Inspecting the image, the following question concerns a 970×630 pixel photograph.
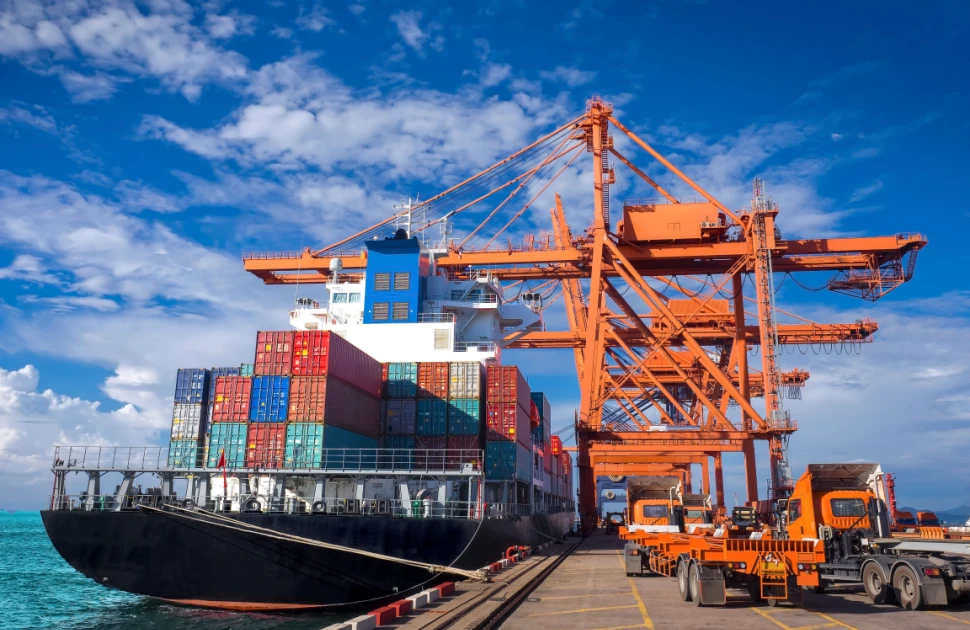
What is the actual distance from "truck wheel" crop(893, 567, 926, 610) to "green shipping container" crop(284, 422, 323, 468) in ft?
48.4

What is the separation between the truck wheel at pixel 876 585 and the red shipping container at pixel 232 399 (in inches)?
670

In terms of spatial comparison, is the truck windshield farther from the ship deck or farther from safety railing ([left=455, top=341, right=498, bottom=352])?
safety railing ([left=455, top=341, right=498, bottom=352])

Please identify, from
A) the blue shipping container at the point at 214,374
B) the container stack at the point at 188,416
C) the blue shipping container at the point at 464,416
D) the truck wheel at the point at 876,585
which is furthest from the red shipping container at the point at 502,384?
the truck wheel at the point at 876,585

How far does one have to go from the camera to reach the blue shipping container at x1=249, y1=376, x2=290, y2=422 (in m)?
22.0

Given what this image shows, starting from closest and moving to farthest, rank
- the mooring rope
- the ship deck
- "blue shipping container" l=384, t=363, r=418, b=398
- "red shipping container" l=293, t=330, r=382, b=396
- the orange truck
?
the ship deck < the orange truck < the mooring rope < "red shipping container" l=293, t=330, r=382, b=396 < "blue shipping container" l=384, t=363, r=418, b=398

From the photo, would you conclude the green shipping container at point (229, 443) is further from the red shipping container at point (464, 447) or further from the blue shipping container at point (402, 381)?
the red shipping container at point (464, 447)

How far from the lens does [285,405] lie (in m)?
22.1

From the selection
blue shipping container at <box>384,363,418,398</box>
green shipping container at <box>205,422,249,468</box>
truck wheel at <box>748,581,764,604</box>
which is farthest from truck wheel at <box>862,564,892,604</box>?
blue shipping container at <box>384,363,418,398</box>

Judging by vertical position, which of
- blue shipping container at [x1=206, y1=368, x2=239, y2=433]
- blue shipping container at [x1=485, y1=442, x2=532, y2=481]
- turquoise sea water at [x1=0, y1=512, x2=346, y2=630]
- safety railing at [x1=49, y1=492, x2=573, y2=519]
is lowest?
turquoise sea water at [x1=0, y1=512, x2=346, y2=630]

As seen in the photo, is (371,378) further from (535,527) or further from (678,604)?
(678,604)

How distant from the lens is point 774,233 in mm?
32969

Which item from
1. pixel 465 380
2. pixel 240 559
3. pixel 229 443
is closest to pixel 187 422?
pixel 229 443

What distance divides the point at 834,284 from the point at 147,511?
30.7 m

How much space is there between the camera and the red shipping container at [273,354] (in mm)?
22766
